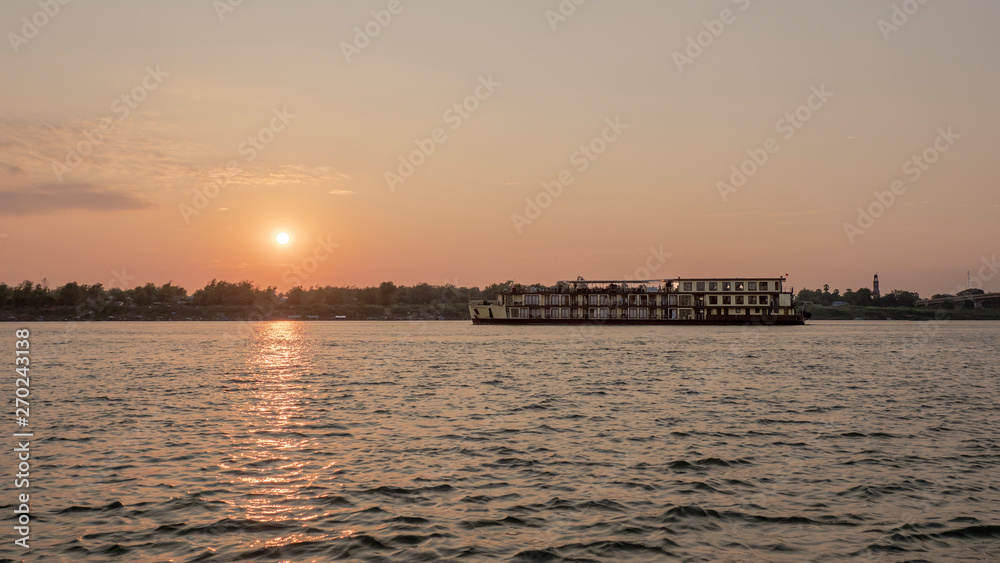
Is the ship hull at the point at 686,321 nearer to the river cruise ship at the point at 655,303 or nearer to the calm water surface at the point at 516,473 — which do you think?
the river cruise ship at the point at 655,303

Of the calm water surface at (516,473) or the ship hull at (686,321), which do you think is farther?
the ship hull at (686,321)

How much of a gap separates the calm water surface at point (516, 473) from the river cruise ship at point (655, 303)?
116m

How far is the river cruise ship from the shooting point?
155250 millimetres

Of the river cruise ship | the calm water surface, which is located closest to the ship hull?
the river cruise ship

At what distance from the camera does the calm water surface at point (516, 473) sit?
13.8 m

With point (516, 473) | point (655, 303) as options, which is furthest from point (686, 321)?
point (516, 473)

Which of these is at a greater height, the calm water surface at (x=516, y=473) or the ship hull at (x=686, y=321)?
the ship hull at (x=686, y=321)

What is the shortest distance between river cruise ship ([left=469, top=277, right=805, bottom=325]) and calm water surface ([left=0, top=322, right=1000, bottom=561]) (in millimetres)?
116487

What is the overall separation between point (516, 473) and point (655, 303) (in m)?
152

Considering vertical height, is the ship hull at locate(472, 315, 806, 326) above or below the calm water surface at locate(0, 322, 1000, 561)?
above

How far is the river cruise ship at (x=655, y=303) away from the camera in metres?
155

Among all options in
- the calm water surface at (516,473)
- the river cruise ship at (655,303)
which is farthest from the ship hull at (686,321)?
the calm water surface at (516,473)

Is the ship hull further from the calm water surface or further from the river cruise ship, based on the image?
the calm water surface

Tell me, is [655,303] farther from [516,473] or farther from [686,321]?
[516,473]
